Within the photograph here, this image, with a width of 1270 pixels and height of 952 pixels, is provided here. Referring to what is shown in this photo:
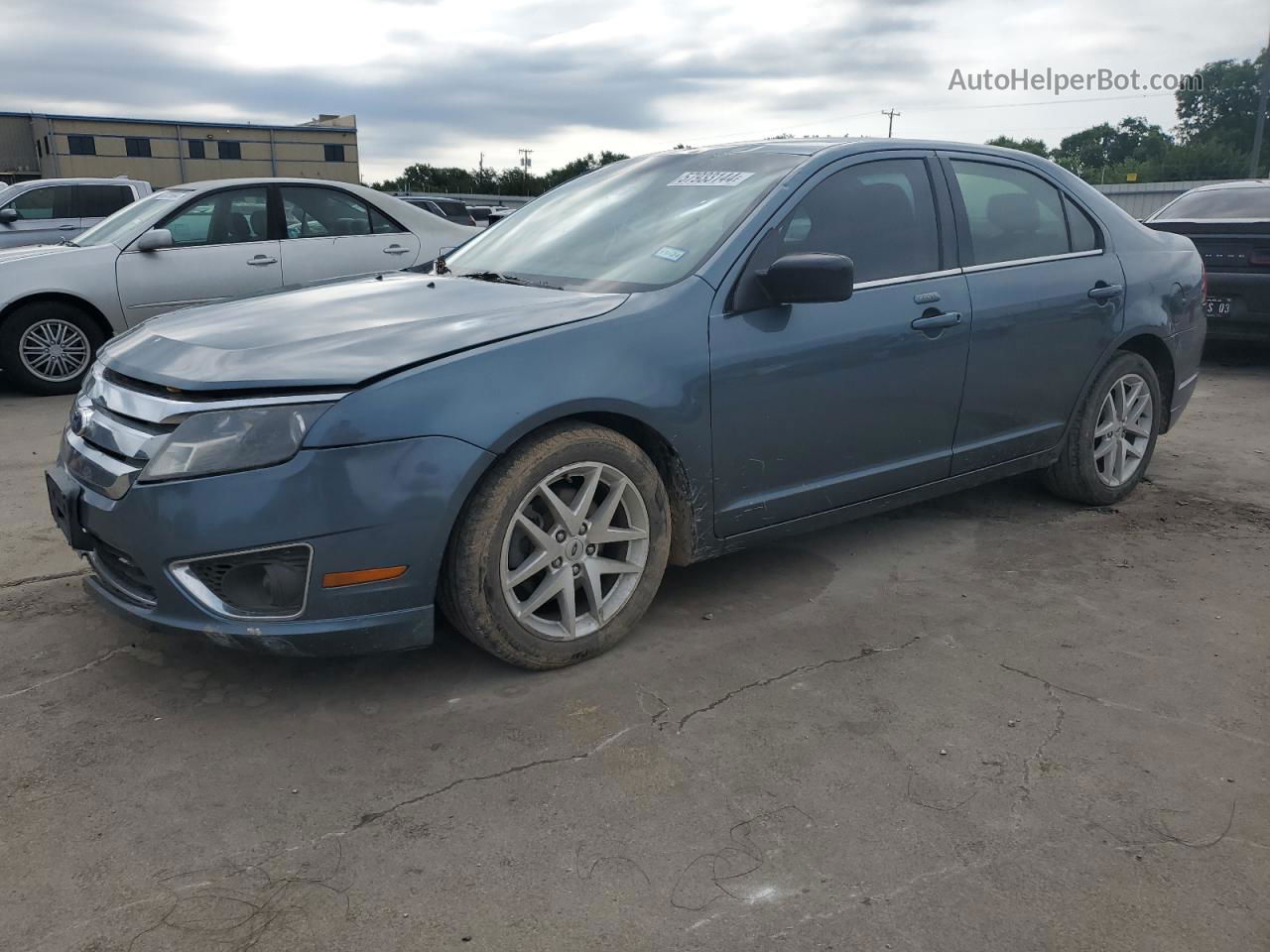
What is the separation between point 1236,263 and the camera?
8023 millimetres

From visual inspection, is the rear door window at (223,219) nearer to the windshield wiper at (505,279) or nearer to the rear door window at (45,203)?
the windshield wiper at (505,279)

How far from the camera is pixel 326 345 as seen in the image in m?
2.82

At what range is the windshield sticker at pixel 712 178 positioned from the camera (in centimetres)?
367

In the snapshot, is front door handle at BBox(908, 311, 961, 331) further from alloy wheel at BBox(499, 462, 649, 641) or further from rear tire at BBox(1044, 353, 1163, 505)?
alloy wheel at BBox(499, 462, 649, 641)

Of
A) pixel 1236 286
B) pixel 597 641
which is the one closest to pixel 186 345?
pixel 597 641

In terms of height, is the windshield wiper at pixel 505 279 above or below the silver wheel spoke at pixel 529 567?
above

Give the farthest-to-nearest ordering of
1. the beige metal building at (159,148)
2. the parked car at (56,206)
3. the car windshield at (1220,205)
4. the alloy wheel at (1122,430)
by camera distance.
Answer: the beige metal building at (159,148) < the parked car at (56,206) < the car windshield at (1220,205) < the alloy wheel at (1122,430)

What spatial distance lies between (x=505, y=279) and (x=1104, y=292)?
2.64 m

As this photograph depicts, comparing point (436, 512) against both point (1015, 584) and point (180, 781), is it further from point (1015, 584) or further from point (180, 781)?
point (1015, 584)

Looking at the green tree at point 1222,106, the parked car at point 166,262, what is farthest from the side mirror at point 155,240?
the green tree at point 1222,106

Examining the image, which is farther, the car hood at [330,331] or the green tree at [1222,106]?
the green tree at [1222,106]

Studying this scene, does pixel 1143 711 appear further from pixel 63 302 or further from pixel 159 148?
pixel 159 148

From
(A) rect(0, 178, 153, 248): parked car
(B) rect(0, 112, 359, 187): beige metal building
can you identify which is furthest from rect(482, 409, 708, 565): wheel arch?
(B) rect(0, 112, 359, 187): beige metal building

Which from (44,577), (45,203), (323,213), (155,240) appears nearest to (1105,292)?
(44,577)
